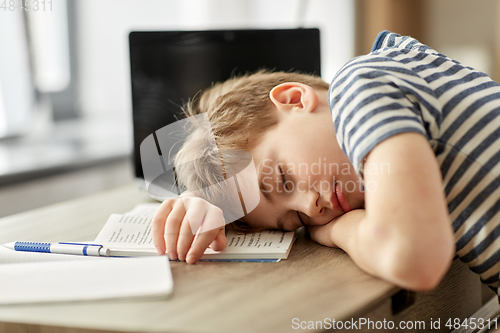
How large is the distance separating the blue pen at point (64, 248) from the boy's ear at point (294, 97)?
0.33m

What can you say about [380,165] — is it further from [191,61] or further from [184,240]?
[191,61]

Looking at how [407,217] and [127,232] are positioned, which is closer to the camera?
[407,217]

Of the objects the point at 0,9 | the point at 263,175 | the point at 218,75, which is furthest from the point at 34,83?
the point at 263,175

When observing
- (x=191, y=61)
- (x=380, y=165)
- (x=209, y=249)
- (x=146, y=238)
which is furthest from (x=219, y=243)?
(x=191, y=61)

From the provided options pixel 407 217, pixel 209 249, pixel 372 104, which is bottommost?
pixel 209 249

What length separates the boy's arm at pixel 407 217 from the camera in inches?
17.1

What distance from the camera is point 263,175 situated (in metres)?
0.63

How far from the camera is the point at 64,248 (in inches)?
24.4

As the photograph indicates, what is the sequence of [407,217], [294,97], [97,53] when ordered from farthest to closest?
[97,53], [294,97], [407,217]

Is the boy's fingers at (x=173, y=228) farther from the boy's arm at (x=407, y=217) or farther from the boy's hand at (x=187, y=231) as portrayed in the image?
the boy's arm at (x=407, y=217)

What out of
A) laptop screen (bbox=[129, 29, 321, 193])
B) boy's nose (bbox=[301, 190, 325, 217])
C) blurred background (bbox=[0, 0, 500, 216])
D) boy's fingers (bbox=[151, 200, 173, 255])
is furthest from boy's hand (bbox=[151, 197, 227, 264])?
blurred background (bbox=[0, 0, 500, 216])

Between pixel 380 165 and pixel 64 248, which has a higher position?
pixel 380 165

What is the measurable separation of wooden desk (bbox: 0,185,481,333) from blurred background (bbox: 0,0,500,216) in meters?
1.05

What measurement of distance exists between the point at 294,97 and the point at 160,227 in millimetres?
286
